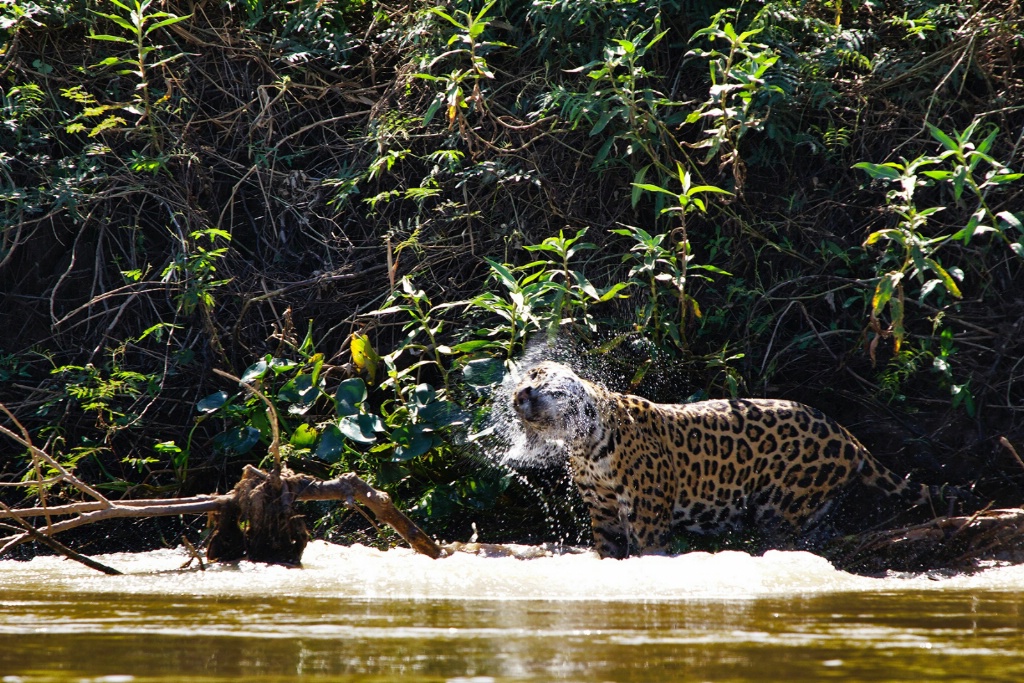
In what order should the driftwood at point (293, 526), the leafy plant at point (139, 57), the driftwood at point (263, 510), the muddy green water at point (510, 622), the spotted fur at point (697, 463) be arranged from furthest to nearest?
1. the leafy plant at point (139, 57)
2. the spotted fur at point (697, 463)
3. the driftwood at point (263, 510)
4. the driftwood at point (293, 526)
5. the muddy green water at point (510, 622)

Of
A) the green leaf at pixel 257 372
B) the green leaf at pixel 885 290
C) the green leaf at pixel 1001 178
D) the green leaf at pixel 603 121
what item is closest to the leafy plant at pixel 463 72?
the green leaf at pixel 603 121

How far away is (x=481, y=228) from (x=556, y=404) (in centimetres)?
183

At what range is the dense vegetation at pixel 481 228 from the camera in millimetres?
6348

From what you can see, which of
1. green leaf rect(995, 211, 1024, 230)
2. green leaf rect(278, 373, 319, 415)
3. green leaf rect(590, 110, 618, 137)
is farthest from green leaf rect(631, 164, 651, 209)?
green leaf rect(278, 373, 319, 415)

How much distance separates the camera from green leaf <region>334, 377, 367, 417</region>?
20.3 ft

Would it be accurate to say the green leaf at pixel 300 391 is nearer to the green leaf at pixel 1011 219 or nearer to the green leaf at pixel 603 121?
the green leaf at pixel 603 121

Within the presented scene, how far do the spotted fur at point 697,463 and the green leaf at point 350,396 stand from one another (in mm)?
908

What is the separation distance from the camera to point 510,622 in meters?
3.64

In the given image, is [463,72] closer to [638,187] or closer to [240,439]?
[638,187]

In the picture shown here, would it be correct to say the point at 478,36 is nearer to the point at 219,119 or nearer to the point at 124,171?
the point at 219,119

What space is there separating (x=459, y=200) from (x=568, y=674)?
4.87 metres

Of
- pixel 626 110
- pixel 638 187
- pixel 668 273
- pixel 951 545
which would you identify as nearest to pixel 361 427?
pixel 668 273

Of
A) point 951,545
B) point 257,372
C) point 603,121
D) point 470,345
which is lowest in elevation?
point 951,545

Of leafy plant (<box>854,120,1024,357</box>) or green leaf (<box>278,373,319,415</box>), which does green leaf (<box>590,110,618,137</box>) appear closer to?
leafy plant (<box>854,120,1024,357</box>)
